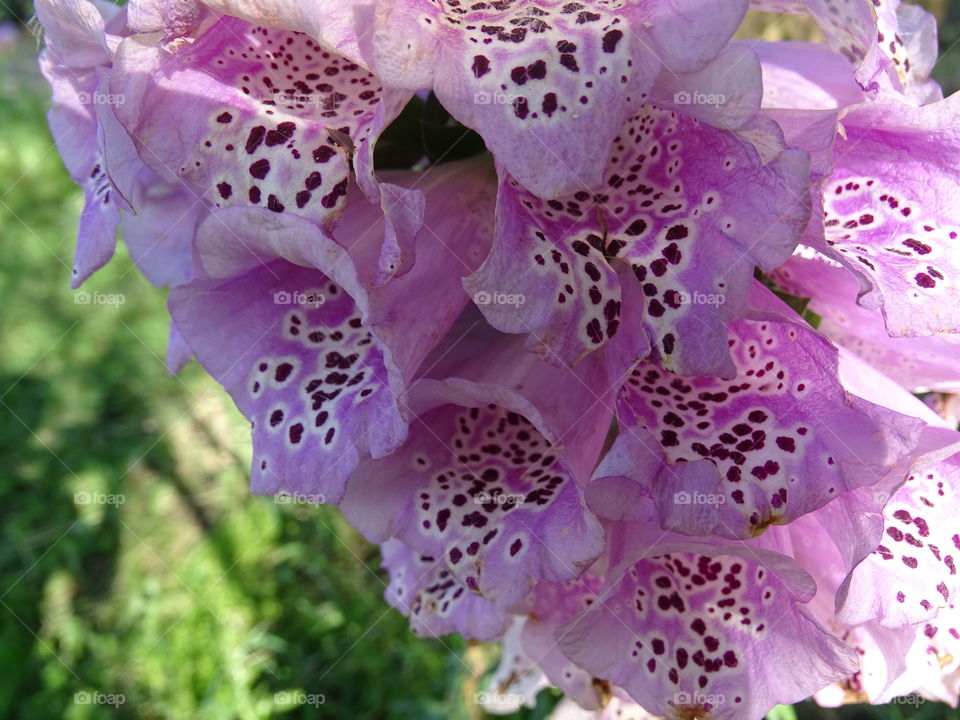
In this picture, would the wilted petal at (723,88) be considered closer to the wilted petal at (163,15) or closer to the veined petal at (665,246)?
the veined petal at (665,246)

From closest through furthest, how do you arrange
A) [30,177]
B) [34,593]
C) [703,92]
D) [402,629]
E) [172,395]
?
[703,92] → [402,629] → [34,593] → [172,395] → [30,177]

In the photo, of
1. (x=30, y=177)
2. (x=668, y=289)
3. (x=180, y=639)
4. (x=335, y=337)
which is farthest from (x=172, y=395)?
(x=668, y=289)

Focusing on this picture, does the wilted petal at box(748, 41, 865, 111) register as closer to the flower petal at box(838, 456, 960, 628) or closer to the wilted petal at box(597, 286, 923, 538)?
the wilted petal at box(597, 286, 923, 538)

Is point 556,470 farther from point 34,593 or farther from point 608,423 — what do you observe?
point 34,593

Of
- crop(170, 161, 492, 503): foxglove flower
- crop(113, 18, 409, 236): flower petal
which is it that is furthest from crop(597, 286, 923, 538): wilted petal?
crop(113, 18, 409, 236): flower petal

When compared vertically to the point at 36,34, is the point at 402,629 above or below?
below

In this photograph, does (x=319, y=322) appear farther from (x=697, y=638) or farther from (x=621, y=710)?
(x=621, y=710)
